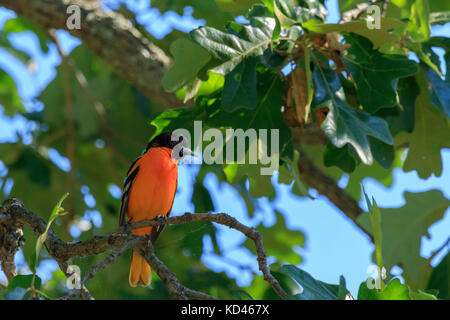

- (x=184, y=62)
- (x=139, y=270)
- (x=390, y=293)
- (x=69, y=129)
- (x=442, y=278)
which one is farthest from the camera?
(x=69, y=129)

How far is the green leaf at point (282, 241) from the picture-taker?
28.0ft

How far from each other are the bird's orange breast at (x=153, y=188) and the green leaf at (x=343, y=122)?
2.10 m

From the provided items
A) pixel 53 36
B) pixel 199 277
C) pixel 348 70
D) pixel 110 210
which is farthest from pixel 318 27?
pixel 110 210

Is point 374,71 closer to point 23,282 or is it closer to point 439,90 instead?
point 439,90

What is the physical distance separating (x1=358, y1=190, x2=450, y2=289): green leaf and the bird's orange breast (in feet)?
6.87

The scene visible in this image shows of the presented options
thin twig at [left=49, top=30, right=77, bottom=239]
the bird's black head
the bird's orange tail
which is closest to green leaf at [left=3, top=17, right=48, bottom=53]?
thin twig at [left=49, top=30, right=77, bottom=239]

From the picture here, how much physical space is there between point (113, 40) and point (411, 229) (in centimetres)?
357

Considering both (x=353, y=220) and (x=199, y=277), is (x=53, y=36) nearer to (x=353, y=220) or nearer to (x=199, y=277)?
(x=199, y=277)

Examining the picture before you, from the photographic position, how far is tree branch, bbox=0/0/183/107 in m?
6.48

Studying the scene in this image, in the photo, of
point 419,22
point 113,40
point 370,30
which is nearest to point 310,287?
point 370,30

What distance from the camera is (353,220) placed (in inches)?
255

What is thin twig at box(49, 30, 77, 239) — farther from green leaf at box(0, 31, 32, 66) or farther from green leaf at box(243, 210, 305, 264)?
green leaf at box(243, 210, 305, 264)

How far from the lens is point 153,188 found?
19.9 feet
